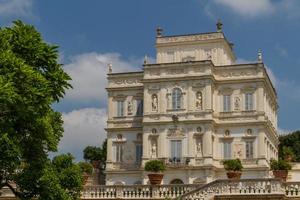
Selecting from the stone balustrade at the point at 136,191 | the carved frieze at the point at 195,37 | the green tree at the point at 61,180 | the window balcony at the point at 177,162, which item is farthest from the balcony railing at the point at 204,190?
the carved frieze at the point at 195,37

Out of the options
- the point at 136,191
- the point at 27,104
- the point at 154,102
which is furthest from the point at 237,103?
the point at 27,104

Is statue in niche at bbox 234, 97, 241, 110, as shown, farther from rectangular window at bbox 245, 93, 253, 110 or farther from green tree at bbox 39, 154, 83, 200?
green tree at bbox 39, 154, 83, 200

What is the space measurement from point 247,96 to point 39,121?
37432mm

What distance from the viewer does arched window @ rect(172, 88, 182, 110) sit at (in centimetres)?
5769

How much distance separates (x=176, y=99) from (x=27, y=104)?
37620 millimetres

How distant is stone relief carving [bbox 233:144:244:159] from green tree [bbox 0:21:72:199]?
111 feet

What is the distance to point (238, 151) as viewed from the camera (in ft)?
186

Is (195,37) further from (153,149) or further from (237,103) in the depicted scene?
(153,149)

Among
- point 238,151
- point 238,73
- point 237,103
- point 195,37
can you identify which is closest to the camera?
point 238,151

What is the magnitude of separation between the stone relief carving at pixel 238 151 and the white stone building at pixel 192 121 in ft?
0.28

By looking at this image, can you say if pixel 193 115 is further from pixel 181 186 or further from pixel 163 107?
pixel 181 186

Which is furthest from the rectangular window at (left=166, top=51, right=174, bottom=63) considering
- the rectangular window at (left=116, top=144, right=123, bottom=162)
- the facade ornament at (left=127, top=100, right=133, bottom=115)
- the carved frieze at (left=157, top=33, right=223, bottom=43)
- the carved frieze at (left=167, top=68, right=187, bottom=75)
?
the rectangular window at (left=116, top=144, right=123, bottom=162)

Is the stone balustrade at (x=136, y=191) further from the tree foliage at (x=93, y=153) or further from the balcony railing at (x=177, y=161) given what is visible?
the tree foliage at (x=93, y=153)

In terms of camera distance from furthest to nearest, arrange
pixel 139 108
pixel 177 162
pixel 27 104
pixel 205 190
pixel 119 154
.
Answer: pixel 139 108 → pixel 119 154 → pixel 177 162 → pixel 205 190 → pixel 27 104
